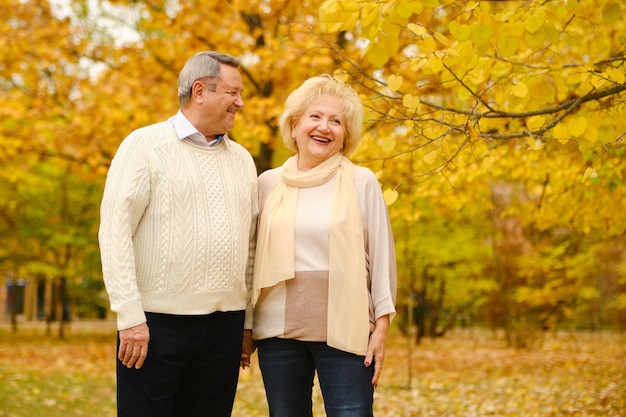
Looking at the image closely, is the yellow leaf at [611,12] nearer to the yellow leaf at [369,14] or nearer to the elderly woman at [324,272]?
the yellow leaf at [369,14]

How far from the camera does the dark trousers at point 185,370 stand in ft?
8.75

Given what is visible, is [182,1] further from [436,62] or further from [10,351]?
[10,351]

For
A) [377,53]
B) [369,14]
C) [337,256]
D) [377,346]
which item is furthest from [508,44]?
[377,346]

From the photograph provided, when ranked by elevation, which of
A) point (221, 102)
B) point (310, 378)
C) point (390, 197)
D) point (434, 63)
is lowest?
point (310, 378)

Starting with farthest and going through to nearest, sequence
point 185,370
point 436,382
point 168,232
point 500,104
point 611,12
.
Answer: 1. point 436,382
2. point 500,104
3. point 611,12
4. point 185,370
5. point 168,232

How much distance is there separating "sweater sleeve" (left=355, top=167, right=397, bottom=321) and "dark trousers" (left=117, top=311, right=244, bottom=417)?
60 cm

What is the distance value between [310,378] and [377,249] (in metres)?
0.62

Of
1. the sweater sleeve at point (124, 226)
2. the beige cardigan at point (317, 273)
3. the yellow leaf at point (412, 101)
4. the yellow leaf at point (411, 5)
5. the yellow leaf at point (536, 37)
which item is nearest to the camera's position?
the sweater sleeve at point (124, 226)

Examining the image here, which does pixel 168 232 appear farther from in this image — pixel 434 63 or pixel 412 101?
pixel 434 63

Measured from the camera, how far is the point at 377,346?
280 centimetres

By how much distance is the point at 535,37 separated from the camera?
322 centimetres

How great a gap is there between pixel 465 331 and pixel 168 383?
19771mm

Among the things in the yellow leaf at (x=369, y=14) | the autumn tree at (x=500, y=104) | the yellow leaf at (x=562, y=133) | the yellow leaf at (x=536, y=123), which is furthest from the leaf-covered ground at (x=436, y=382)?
the yellow leaf at (x=369, y=14)

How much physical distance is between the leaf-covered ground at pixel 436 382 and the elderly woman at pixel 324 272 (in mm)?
4456
